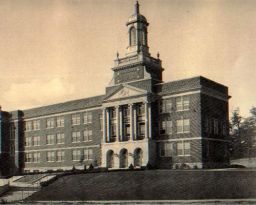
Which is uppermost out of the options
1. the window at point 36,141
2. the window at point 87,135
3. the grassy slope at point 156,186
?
the window at point 87,135

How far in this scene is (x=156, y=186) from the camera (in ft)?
103

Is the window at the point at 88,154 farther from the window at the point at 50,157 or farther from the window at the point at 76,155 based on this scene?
the window at the point at 50,157

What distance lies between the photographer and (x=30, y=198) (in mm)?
34375

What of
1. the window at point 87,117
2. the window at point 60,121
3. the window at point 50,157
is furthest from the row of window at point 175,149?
the window at point 50,157

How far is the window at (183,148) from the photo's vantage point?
4741 centimetres

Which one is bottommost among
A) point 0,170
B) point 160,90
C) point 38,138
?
point 0,170

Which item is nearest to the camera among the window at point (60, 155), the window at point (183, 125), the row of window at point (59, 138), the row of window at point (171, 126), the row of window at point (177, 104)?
the window at point (183, 125)

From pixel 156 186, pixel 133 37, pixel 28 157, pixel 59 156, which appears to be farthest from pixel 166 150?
pixel 28 157

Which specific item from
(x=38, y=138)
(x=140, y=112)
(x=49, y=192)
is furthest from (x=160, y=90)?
(x=38, y=138)

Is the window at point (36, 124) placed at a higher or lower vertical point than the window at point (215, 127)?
higher

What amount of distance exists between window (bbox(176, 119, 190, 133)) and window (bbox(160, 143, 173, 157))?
214 centimetres

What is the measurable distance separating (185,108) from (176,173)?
14308mm

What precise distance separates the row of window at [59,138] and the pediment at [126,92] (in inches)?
357

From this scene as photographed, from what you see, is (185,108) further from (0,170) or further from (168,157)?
(0,170)
